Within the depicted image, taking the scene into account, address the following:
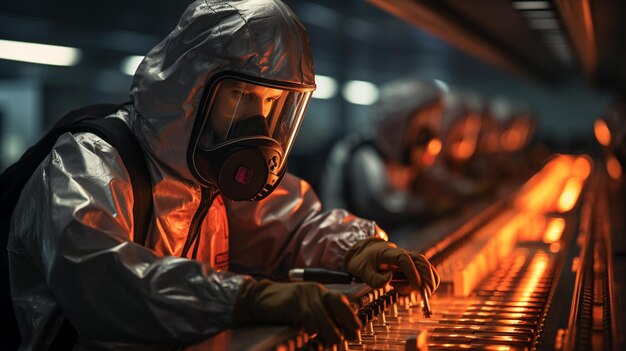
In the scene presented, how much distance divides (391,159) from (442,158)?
2.37 metres

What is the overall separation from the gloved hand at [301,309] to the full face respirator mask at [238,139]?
0.41 metres

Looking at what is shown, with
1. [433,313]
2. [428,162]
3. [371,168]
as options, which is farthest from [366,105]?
[433,313]

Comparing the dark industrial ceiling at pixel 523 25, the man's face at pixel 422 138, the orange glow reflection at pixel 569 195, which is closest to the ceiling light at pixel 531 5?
the dark industrial ceiling at pixel 523 25

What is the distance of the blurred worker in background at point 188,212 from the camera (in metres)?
1.70

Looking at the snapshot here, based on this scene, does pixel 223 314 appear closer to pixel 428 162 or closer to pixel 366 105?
pixel 428 162

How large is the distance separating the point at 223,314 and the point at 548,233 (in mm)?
2337

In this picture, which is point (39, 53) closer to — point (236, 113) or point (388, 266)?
point (236, 113)

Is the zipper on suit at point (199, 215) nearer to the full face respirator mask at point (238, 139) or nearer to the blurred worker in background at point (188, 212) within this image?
the blurred worker in background at point (188, 212)

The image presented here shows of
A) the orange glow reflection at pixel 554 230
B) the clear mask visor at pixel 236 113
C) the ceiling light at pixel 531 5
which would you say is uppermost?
the ceiling light at pixel 531 5

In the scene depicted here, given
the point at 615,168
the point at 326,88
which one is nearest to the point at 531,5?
the point at 615,168

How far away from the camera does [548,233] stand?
3670mm

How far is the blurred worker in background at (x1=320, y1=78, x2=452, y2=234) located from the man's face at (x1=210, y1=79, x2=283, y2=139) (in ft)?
11.2

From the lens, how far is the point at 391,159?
20.6ft

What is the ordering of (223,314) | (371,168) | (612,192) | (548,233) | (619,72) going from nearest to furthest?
(223,314) → (548,233) → (612,192) → (371,168) → (619,72)
